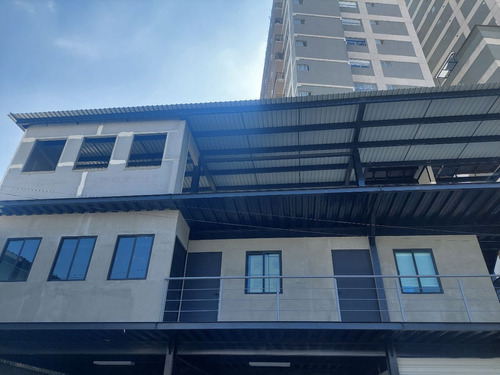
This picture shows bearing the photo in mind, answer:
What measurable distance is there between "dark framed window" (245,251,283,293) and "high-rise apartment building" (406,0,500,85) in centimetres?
2469

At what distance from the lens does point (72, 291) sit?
31.2 feet

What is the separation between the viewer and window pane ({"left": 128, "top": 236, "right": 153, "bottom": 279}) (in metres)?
9.65

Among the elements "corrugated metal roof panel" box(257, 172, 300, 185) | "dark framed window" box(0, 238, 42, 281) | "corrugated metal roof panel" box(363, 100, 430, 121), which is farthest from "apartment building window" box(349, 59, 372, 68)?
"dark framed window" box(0, 238, 42, 281)

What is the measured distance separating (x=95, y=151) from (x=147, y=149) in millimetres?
2005

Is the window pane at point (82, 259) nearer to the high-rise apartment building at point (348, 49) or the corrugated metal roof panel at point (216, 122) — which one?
the corrugated metal roof panel at point (216, 122)

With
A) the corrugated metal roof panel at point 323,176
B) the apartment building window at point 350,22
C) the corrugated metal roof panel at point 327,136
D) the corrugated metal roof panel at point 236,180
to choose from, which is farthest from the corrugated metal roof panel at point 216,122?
the apartment building window at point 350,22

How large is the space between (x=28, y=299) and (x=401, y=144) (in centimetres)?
1290

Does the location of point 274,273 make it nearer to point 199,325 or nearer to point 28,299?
point 199,325

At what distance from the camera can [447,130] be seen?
1170 cm

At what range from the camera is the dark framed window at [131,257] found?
31.8 feet

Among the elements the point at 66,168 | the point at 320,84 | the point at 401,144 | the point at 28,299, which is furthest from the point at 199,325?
the point at 320,84

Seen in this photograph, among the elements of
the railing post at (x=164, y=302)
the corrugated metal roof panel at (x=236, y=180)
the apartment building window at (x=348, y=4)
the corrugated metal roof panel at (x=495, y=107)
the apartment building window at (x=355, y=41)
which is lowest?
the railing post at (x=164, y=302)

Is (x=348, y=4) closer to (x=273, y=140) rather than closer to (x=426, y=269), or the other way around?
(x=273, y=140)

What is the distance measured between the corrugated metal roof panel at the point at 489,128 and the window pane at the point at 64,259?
1368cm
